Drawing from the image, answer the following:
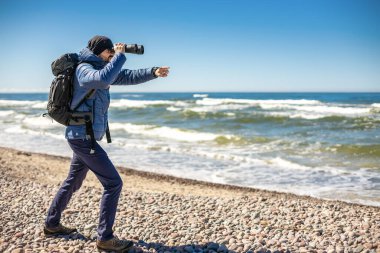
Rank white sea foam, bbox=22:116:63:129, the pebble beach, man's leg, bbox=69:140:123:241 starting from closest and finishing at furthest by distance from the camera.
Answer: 1. man's leg, bbox=69:140:123:241
2. the pebble beach
3. white sea foam, bbox=22:116:63:129

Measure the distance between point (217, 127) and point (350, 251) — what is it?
60.7 ft

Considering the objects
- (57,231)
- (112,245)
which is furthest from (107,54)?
(57,231)

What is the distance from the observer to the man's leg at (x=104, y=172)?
3.86m

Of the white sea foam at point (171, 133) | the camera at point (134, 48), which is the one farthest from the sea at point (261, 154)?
the camera at point (134, 48)

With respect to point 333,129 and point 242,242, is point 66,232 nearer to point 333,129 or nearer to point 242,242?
point 242,242

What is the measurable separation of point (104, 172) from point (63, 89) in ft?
3.02

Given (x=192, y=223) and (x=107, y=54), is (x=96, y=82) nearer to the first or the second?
(x=107, y=54)

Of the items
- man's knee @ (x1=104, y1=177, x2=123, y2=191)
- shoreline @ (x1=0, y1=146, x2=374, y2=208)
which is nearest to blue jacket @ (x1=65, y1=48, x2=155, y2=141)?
man's knee @ (x1=104, y1=177, x2=123, y2=191)

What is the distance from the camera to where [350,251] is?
177 inches

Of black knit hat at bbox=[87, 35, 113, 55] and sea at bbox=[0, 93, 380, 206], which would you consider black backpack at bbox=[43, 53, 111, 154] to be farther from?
sea at bbox=[0, 93, 380, 206]

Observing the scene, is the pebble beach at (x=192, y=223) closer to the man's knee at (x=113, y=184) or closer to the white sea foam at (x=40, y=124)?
the man's knee at (x=113, y=184)

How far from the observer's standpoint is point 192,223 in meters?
5.45

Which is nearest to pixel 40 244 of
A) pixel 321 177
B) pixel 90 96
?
pixel 90 96

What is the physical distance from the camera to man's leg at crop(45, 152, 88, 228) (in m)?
4.27
